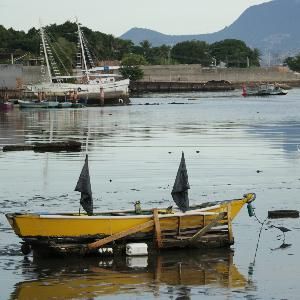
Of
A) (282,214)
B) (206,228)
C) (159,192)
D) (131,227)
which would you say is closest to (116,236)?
(131,227)

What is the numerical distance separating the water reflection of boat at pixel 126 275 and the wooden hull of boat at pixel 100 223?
2.51 feet

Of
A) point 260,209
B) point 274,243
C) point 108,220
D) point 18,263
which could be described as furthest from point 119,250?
point 260,209

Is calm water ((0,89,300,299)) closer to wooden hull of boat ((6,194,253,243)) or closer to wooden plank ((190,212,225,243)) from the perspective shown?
wooden plank ((190,212,225,243))

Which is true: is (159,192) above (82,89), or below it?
above

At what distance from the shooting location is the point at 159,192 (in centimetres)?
3888

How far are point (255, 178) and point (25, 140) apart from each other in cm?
2680

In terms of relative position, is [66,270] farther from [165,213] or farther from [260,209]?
[260,209]

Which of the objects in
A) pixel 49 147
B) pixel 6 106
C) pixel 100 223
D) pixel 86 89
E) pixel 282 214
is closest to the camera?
pixel 100 223

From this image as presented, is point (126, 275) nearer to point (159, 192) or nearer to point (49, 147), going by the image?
point (159, 192)

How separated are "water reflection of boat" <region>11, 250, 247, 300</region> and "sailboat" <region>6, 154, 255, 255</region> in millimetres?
388

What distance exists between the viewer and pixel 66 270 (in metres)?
24.8

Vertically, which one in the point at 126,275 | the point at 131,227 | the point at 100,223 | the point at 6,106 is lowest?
the point at 6,106

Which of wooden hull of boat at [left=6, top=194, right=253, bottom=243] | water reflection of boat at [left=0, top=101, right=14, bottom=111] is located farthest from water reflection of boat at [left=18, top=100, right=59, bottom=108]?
wooden hull of boat at [left=6, top=194, right=253, bottom=243]

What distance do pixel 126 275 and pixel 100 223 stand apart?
1.75 meters
